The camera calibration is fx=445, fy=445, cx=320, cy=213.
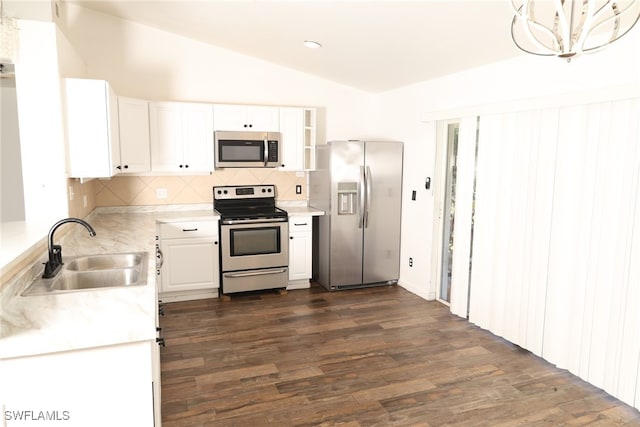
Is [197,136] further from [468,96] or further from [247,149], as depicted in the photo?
[468,96]

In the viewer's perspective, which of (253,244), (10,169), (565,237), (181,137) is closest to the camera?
(565,237)

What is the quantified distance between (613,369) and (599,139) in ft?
4.78

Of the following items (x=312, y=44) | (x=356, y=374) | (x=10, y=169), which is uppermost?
(x=312, y=44)

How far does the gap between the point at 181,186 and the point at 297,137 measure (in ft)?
4.58

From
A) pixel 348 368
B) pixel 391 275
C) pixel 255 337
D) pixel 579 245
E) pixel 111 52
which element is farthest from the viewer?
pixel 391 275

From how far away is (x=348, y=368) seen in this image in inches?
126

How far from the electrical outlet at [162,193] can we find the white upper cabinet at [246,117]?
2.95ft

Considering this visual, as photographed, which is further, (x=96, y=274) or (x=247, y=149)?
(x=247, y=149)

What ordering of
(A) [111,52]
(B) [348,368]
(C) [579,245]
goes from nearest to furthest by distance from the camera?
(C) [579,245], (B) [348,368], (A) [111,52]

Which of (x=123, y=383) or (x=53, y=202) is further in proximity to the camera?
(x=53, y=202)

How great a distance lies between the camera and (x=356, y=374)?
311 cm

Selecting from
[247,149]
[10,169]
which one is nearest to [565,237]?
[247,149]

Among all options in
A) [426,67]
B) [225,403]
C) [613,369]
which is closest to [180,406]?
[225,403]

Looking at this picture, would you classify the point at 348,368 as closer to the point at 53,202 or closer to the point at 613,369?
the point at 613,369
